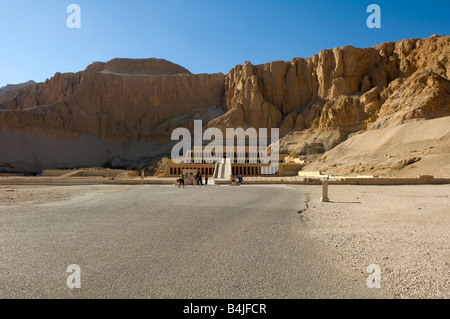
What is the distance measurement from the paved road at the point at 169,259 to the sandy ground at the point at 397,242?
381 mm

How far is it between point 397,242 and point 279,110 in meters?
60.1

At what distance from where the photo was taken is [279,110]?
2542 inches

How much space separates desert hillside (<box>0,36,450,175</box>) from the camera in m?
36.7

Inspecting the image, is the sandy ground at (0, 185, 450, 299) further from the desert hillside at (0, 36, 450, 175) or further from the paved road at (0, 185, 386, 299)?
the desert hillside at (0, 36, 450, 175)

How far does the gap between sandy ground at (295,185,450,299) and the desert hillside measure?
20.6 meters

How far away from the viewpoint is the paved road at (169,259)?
12.8ft

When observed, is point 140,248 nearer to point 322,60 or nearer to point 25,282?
point 25,282
